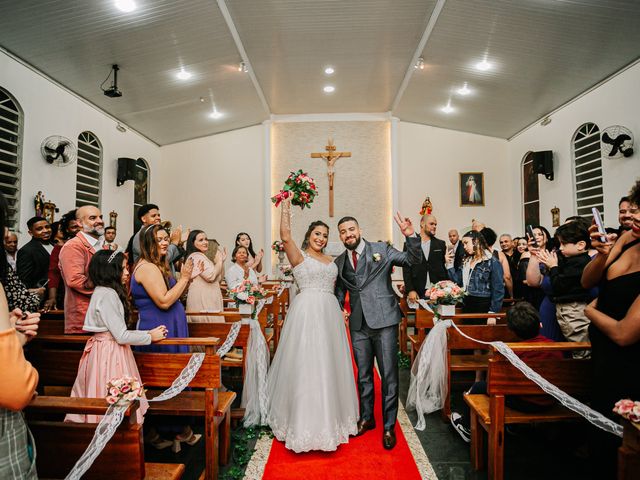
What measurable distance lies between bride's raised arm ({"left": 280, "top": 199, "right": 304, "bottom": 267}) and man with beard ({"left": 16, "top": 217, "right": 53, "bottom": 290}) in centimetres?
297

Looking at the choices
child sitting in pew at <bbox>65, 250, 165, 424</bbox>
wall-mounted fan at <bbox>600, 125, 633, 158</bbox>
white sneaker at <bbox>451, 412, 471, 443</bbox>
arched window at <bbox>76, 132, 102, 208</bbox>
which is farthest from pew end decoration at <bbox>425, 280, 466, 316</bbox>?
arched window at <bbox>76, 132, 102, 208</bbox>

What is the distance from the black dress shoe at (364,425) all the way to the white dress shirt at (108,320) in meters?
1.87

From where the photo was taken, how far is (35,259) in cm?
437

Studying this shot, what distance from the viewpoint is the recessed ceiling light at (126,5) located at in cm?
516

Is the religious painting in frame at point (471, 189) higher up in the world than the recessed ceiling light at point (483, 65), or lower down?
lower down

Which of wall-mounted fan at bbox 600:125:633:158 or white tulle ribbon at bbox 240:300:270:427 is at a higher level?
wall-mounted fan at bbox 600:125:633:158

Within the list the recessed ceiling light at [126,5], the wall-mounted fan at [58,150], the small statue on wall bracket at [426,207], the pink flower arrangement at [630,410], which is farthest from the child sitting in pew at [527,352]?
the small statue on wall bracket at [426,207]

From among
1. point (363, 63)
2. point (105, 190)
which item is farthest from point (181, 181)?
point (363, 63)

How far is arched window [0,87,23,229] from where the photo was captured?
224 inches

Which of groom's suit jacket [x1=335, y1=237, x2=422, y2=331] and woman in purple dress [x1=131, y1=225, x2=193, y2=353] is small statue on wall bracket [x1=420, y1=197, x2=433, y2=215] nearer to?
groom's suit jacket [x1=335, y1=237, x2=422, y2=331]

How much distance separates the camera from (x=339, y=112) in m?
10.9

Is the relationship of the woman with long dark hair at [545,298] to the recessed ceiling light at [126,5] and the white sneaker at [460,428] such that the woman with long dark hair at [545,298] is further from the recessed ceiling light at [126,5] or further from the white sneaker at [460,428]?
the recessed ceiling light at [126,5]

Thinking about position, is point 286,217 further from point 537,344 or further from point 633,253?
point 633,253

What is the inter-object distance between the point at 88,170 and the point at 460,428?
7.76 m
